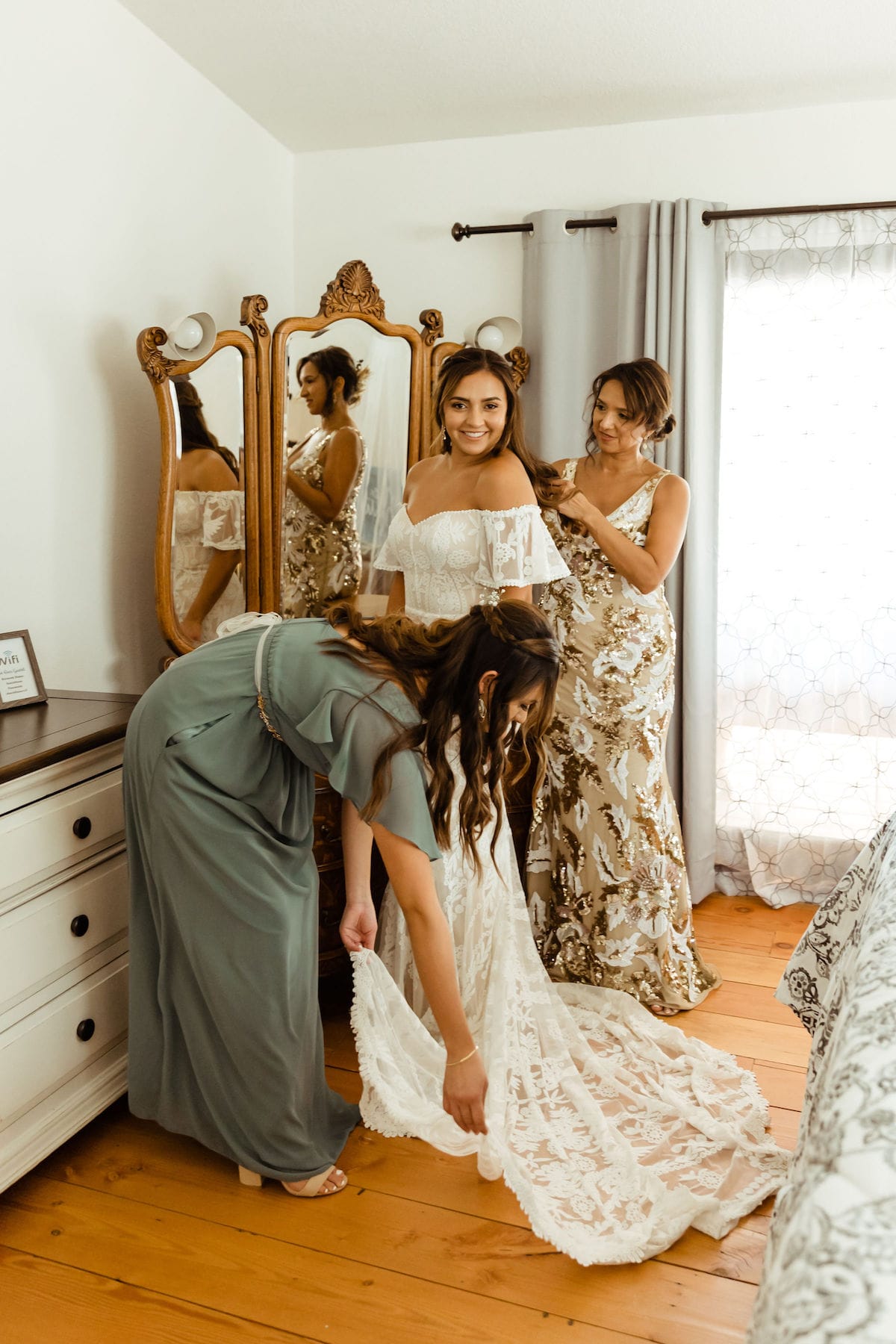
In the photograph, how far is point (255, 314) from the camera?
2957mm

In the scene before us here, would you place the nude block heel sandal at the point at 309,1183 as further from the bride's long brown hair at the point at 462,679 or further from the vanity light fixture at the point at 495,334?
the vanity light fixture at the point at 495,334

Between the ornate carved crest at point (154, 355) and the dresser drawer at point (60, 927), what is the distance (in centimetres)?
128

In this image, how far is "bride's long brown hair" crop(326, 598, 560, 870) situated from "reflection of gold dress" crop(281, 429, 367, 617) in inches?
56.7

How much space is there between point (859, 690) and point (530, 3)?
2151 mm

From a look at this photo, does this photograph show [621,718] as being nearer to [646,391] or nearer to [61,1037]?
[646,391]

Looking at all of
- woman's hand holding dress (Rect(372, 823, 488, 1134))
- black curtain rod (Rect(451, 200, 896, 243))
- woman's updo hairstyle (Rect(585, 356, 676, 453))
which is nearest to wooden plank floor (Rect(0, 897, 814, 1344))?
woman's hand holding dress (Rect(372, 823, 488, 1134))

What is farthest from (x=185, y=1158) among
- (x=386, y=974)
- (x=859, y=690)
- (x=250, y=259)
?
(x=250, y=259)

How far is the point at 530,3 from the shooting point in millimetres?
2543

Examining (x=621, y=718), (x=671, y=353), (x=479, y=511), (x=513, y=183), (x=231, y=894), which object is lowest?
(x=231, y=894)

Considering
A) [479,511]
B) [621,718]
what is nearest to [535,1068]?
[621,718]

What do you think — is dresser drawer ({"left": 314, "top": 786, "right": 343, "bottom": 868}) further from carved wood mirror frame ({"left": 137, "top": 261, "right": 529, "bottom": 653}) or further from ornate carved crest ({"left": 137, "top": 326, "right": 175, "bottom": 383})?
ornate carved crest ({"left": 137, "top": 326, "right": 175, "bottom": 383})

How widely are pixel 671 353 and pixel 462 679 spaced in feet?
6.69

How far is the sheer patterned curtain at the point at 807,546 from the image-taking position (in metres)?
3.20

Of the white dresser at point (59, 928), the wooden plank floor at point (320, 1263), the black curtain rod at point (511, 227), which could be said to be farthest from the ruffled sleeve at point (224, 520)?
the wooden plank floor at point (320, 1263)
